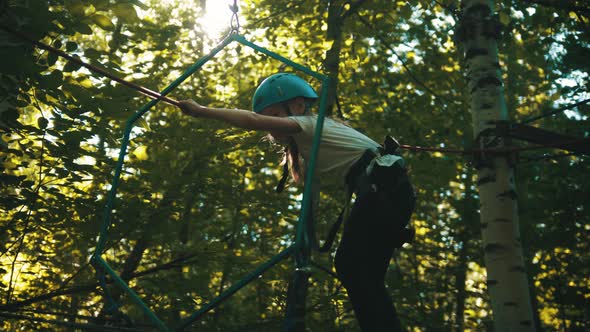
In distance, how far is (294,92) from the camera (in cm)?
302

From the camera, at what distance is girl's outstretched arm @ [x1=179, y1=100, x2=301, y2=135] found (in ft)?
8.15

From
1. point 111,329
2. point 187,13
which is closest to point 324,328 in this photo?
point 111,329

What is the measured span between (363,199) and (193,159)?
3588mm

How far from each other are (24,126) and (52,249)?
2.08 m

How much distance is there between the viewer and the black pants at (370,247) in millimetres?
2438

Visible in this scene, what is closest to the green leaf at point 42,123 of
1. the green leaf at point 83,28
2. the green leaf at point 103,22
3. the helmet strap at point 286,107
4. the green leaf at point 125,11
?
the green leaf at point 83,28

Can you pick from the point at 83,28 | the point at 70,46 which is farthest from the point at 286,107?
the point at 70,46

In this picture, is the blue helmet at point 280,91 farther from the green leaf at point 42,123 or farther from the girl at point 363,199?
the green leaf at point 42,123

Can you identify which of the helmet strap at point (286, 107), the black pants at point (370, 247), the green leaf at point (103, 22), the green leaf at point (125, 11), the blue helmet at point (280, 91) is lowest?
the black pants at point (370, 247)

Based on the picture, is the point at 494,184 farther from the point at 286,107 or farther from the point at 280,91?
the point at 280,91

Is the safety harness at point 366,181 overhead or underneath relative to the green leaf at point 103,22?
underneath

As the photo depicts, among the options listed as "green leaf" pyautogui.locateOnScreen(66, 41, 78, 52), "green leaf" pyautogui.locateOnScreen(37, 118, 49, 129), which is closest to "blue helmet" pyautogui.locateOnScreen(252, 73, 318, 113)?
"green leaf" pyautogui.locateOnScreen(66, 41, 78, 52)

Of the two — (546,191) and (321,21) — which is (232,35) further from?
(546,191)

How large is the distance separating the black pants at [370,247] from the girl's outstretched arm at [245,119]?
21.8 inches
